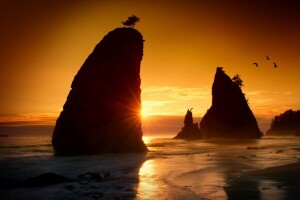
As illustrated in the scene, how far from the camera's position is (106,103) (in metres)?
48.6

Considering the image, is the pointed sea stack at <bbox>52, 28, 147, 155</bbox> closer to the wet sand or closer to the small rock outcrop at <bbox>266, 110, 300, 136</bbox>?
the wet sand

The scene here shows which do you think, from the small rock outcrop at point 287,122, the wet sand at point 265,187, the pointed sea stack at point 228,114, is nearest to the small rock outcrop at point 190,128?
the pointed sea stack at point 228,114

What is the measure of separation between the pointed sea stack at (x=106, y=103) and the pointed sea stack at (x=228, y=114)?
7434cm

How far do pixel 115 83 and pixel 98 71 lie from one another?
3259mm

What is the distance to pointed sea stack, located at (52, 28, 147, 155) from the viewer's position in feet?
151

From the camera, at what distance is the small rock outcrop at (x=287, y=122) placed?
176500mm

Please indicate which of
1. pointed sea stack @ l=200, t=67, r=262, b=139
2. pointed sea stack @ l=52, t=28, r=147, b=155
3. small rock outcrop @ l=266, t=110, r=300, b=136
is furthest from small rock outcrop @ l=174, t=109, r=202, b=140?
pointed sea stack @ l=52, t=28, r=147, b=155

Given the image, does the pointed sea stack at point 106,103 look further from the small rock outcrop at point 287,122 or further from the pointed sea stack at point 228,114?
the small rock outcrop at point 287,122

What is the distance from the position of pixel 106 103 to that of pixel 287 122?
6225 inches

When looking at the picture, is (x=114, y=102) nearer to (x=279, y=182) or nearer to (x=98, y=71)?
(x=98, y=71)

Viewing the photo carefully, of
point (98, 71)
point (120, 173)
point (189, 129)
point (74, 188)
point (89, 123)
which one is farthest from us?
point (189, 129)

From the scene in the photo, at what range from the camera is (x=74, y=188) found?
17562 mm

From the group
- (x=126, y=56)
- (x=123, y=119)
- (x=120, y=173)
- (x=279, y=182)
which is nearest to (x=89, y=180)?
(x=120, y=173)

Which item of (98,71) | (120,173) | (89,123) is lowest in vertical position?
(120,173)
